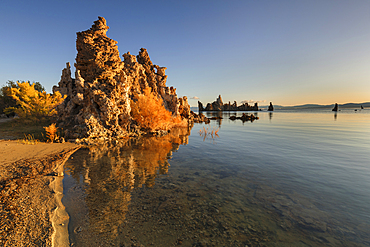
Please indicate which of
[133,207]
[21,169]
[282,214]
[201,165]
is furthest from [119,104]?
[282,214]

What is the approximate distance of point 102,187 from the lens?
703 centimetres

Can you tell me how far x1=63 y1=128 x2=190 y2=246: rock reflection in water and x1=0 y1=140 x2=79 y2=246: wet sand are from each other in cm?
39

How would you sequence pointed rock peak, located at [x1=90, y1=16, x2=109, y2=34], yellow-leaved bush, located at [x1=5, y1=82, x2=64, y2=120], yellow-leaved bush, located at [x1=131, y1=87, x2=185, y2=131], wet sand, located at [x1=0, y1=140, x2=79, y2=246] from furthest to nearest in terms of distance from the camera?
yellow-leaved bush, located at [x1=131, y1=87, x2=185, y2=131], yellow-leaved bush, located at [x1=5, y1=82, x2=64, y2=120], pointed rock peak, located at [x1=90, y1=16, x2=109, y2=34], wet sand, located at [x1=0, y1=140, x2=79, y2=246]

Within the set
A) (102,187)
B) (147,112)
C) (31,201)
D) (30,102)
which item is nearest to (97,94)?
(147,112)

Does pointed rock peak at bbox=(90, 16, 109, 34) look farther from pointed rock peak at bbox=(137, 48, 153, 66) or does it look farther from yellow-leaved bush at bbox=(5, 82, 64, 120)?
pointed rock peak at bbox=(137, 48, 153, 66)

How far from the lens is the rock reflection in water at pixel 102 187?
4.46 m

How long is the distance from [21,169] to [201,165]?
10.3 meters

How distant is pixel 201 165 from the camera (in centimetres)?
1063

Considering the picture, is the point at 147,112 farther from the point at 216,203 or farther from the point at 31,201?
the point at 216,203

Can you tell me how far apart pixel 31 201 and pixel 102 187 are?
91.8 inches

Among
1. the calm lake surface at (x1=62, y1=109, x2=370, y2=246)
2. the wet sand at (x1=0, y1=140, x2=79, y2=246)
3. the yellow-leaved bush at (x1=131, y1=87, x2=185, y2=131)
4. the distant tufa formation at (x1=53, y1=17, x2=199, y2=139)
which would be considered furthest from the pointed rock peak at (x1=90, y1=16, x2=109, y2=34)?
the calm lake surface at (x1=62, y1=109, x2=370, y2=246)

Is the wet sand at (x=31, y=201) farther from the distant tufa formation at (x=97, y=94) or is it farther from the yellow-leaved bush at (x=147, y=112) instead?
the yellow-leaved bush at (x=147, y=112)

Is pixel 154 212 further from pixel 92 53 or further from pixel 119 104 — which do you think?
pixel 92 53

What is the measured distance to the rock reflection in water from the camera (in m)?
4.46
